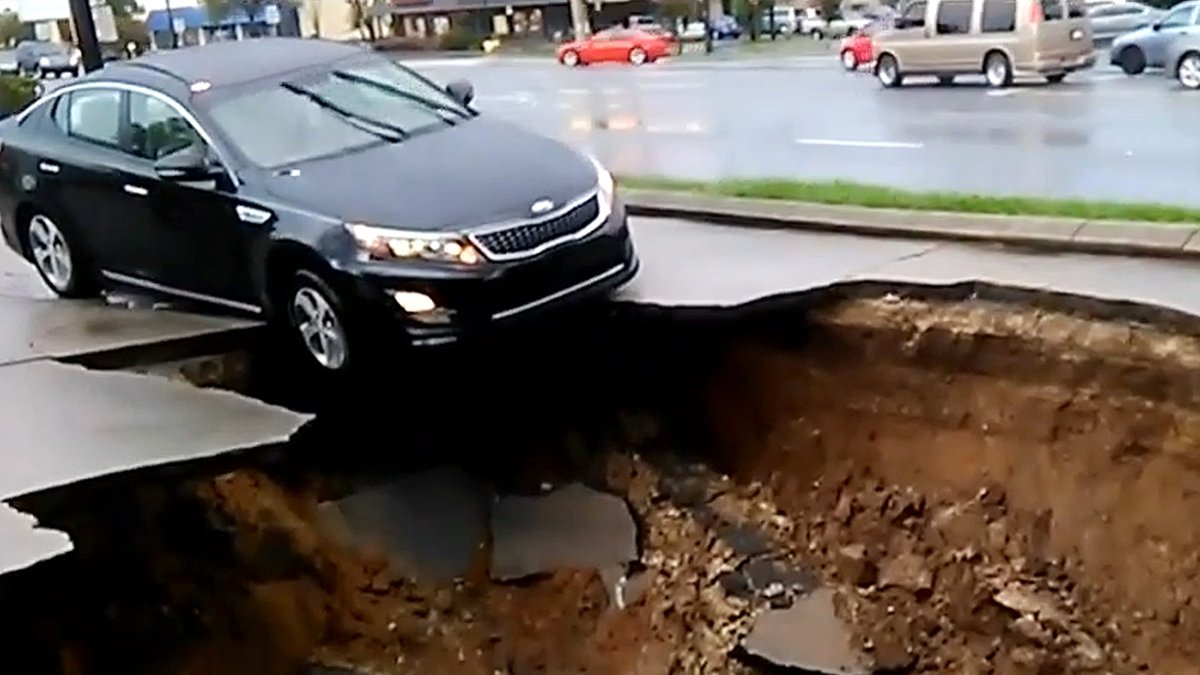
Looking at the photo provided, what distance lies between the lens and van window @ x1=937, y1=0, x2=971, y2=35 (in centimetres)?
2533

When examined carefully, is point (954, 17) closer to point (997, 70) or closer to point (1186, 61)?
point (997, 70)

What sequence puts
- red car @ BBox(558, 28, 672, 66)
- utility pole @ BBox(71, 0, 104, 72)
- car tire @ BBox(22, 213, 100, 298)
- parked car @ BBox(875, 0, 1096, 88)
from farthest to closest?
red car @ BBox(558, 28, 672, 66) → parked car @ BBox(875, 0, 1096, 88) → utility pole @ BBox(71, 0, 104, 72) → car tire @ BBox(22, 213, 100, 298)

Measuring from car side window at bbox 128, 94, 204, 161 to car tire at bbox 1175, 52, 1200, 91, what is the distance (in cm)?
1783

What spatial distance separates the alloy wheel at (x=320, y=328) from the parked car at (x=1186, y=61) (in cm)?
1802

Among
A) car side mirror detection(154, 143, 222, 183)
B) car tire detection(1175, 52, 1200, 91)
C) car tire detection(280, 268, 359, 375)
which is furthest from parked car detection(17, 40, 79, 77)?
car tire detection(280, 268, 359, 375)

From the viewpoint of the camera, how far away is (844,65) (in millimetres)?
32062

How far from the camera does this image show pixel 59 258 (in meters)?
11.0

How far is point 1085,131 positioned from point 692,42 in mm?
31951

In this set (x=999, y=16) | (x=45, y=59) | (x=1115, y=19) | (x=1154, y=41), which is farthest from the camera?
(x=45, y=59)

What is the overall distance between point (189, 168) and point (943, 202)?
5.37 metres

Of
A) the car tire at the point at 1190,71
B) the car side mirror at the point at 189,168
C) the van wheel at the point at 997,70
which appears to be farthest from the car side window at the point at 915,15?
the car side mirror at the point at 189,168

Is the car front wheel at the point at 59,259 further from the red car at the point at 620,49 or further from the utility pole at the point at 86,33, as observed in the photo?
the red car at the point at 620,49

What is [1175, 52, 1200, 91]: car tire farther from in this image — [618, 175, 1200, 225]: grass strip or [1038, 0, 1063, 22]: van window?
[618, 175, 1200, 225]: grass strip

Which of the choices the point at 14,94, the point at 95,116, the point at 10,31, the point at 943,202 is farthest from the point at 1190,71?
the point at 10,31
